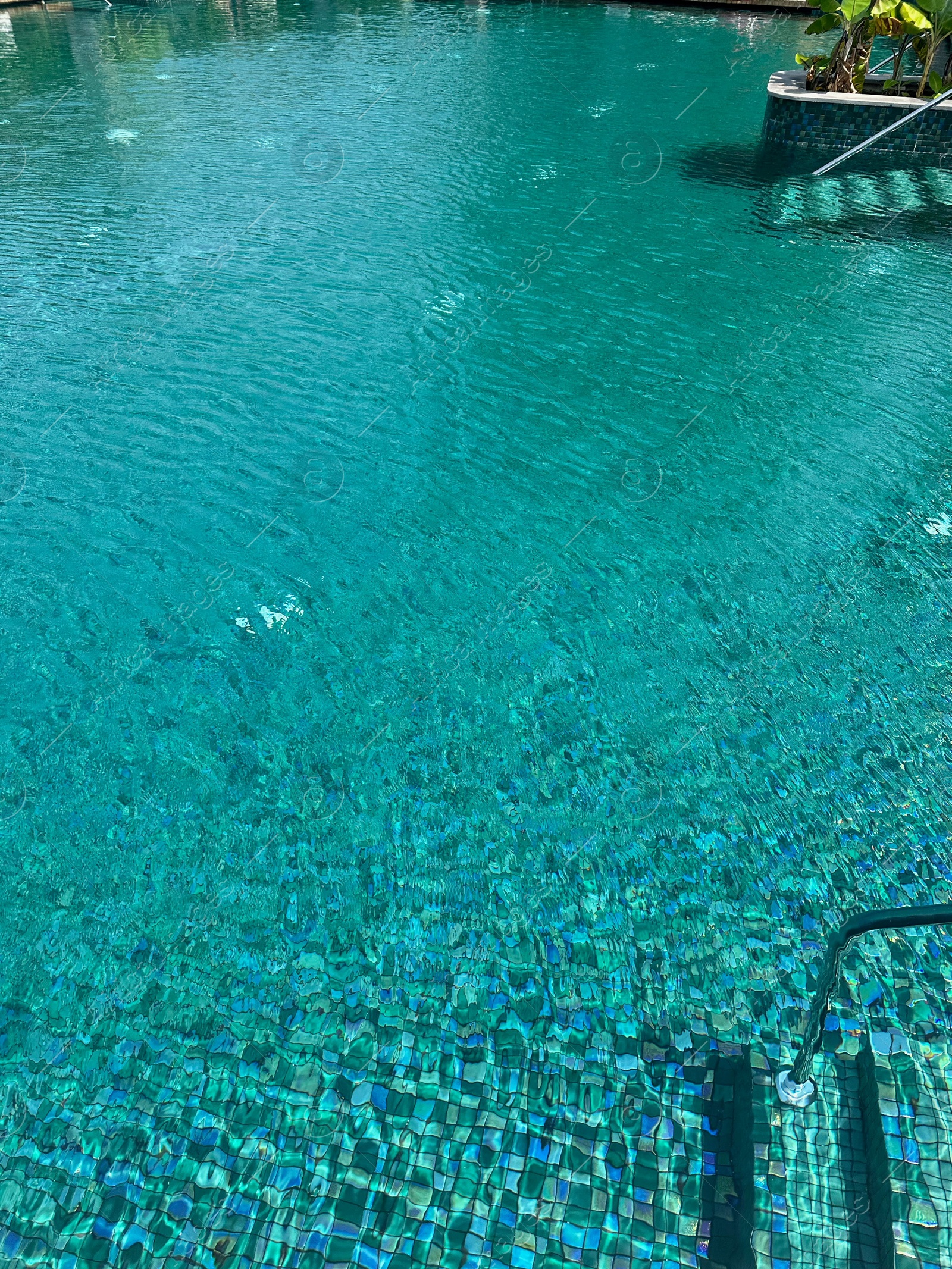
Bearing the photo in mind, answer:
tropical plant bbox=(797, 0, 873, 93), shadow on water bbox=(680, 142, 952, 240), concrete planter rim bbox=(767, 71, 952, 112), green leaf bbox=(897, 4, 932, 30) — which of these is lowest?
shadow on water bbox=(680, 142, 952, 240)

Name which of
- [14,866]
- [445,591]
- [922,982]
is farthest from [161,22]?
[922,982]

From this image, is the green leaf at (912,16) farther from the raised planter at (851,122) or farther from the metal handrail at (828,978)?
the metal handrail at (828,978)

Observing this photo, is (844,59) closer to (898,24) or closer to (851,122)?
(851,122)

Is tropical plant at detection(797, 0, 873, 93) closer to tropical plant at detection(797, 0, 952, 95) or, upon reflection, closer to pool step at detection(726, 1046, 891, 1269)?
tropical plant at detection(797, 0, 952, 95)

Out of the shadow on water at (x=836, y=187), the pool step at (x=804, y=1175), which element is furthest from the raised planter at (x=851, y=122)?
the pool step at (x=804, y=1175)

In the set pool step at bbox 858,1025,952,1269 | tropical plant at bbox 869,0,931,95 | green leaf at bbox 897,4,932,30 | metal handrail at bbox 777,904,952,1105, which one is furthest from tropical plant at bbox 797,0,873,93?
pool step at bbox 858,1025,952,1269

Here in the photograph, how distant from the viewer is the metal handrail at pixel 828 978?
10.8 feet

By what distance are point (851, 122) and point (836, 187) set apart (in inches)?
78.6

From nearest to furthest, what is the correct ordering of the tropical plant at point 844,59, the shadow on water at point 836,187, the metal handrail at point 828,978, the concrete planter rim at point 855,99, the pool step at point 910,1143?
the pool step at point 910,1143
the metal handrail at point 828,978
the shadow on water at point 836,187
the concrete planter rim at point 855,99
the tropical plant at point 844,59

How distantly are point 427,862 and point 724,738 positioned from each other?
2.05m

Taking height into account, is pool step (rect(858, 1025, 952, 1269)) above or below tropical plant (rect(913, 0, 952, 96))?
below

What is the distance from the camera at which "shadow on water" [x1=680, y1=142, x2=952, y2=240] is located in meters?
12.6

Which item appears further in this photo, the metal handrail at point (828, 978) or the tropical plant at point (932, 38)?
the tropical plant at point (932, 38)

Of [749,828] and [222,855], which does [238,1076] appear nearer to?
[222,855]
